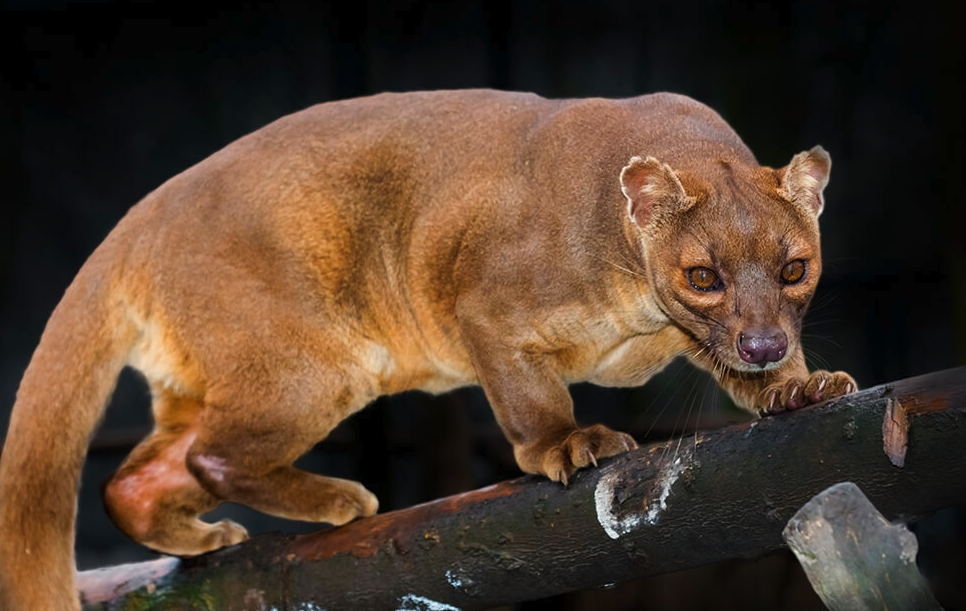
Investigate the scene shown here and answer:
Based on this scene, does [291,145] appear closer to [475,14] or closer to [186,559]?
[186,559]

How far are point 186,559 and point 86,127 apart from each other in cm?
522

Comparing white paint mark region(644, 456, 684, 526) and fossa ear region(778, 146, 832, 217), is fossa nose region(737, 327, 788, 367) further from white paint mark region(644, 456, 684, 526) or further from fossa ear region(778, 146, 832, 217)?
fossa ear region(778, 146, 832, 217)

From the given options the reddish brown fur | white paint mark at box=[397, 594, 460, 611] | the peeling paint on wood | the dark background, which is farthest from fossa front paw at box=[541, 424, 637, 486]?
the dark background

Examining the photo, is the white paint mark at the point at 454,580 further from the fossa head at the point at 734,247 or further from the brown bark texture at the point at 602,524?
the fossa head at the point at 734,247

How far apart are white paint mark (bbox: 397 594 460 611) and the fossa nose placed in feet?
3.54

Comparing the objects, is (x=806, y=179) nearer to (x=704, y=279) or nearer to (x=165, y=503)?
(x=704, y=279)

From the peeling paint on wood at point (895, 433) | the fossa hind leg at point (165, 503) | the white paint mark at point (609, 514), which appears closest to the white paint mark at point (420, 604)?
the white paint mark at point (609, 514)

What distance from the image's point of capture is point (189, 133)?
827cm

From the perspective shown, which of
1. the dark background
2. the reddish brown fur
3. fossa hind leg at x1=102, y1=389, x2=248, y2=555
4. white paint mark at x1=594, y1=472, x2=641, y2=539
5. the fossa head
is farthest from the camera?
the dark background

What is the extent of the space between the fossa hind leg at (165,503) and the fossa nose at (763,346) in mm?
1760

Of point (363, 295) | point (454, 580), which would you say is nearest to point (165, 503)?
point (363, 295)

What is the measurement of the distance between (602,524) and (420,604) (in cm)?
66

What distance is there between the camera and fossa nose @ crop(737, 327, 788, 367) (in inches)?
117


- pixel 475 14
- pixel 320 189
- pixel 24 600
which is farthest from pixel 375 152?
pixel 475 14
